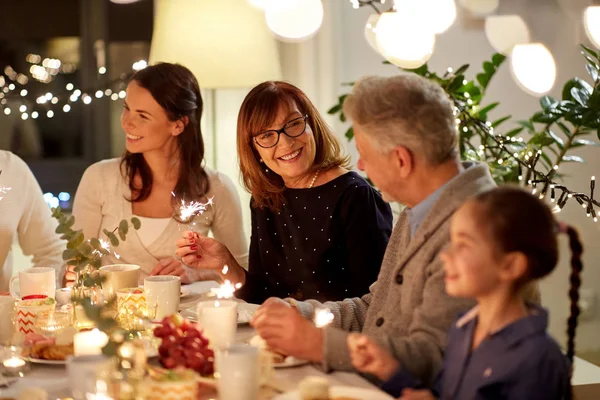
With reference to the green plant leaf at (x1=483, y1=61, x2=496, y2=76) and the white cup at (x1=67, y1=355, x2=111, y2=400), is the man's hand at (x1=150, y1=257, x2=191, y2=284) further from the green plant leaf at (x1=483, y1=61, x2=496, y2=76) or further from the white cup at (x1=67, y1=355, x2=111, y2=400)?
the green plant leaf at (x1=483, y1=61, x2=496, y2=76)

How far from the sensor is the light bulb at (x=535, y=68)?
3.26 meters

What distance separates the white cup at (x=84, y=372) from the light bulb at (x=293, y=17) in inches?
101

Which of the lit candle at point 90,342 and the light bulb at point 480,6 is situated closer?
the lit candle at point 90,342

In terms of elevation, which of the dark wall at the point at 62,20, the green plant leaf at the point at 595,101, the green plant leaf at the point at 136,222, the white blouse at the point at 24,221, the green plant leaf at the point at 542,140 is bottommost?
the white blouse at the point at 24,221

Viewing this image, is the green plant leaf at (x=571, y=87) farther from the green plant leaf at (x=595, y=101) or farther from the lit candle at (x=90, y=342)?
the lit candle at (x=90, y=342)

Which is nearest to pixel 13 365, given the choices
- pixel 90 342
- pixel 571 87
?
pixel 90 342

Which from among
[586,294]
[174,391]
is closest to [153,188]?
[174,391]

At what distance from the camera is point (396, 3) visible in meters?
3.24

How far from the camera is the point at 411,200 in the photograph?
70.0 inches

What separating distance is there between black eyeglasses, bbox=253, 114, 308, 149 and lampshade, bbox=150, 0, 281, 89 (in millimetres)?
1468

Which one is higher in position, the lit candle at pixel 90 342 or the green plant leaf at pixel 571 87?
the green plant leaf at pixel 571 87

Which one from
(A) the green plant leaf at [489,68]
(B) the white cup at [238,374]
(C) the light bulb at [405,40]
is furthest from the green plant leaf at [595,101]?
(B) the white cup at [238,374]

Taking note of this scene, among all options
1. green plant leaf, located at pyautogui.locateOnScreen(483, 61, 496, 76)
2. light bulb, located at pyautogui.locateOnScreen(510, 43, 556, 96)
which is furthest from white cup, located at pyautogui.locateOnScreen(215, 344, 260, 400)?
green plant leaf, located at pyautogui.locateOnScreen(483, 61, 496, 76)

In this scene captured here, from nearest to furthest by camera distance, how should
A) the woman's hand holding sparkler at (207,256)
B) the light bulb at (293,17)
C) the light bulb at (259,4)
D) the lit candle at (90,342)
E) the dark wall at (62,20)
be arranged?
the lit candle at (90,342) → the woman's hand holding sparkler at (207,256) → the light bulb at (293,17) → the light bulb at (259,4) → the dark wall at (62,20)
